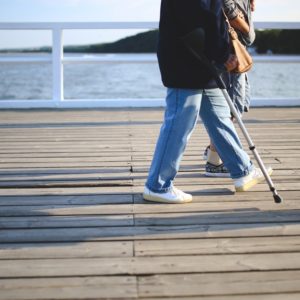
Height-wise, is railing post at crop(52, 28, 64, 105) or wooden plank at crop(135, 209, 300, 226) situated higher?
wooden plank at crop(135, 209, 300, 226)

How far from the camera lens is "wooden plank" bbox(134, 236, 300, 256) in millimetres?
2127

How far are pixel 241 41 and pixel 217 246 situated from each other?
5.01ft

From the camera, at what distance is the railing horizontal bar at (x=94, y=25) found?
22.6 feet

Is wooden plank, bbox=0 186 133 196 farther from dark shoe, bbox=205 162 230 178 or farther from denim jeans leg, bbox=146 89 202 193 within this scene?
dark shoe, bbox=205 162 230 178

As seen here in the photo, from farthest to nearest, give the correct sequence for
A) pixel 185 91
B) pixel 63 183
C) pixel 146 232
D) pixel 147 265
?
1. pixel 63 183
2. pixel 185 91
3. pixel 146 232
4. pixel 147 265

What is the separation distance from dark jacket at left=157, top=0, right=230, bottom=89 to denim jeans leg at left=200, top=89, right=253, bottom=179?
16 centimetres

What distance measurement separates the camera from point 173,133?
2719mm

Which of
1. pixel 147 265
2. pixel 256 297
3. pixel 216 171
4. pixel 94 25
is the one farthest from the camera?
pixel 94 25

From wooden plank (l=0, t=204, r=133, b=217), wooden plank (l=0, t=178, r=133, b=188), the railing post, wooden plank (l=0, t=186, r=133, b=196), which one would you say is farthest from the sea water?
wooden plank (l=0, t=204, r=133, b=217)

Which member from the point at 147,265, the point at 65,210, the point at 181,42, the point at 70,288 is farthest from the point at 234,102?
the point at 70,288

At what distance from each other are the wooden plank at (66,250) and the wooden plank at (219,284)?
28cm

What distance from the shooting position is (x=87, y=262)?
6.64 feet

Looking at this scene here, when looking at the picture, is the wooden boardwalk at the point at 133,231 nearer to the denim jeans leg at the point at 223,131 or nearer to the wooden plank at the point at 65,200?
the wooden plank at the point at 65,200

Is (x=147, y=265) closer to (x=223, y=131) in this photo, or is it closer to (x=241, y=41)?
(x=223, y=131)
